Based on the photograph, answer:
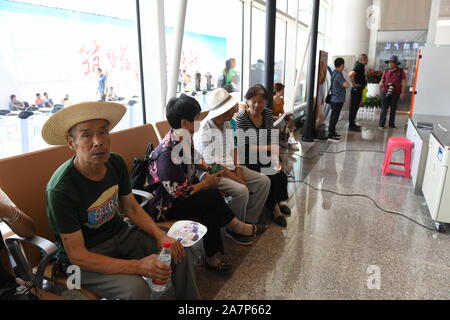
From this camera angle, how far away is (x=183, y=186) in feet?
6.46

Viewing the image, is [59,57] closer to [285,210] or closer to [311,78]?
[285,210]

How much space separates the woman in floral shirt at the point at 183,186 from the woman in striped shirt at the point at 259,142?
0.90 m

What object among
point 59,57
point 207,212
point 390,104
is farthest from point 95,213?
point 390,104

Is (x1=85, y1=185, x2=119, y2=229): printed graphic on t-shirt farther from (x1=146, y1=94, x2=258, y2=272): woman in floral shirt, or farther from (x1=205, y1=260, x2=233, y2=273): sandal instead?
(x1=205, y1=260, x2=233, y2=273): sandal

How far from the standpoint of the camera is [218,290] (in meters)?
2.04

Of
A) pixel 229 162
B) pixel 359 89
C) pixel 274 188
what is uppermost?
pixel 359 89

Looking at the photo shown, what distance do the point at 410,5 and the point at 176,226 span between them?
438 inches

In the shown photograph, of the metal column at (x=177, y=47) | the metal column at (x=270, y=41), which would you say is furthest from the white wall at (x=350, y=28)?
the metal column at (x=177, y=47)

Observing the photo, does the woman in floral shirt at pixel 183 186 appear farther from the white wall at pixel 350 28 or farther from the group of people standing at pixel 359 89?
the white wall at pixel 350 28

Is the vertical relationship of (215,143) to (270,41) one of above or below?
below

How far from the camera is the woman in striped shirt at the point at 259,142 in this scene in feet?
9.64

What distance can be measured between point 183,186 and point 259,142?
129 cm

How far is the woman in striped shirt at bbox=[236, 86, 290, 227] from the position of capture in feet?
9.64

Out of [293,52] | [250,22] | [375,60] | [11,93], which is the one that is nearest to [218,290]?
[11,93]
